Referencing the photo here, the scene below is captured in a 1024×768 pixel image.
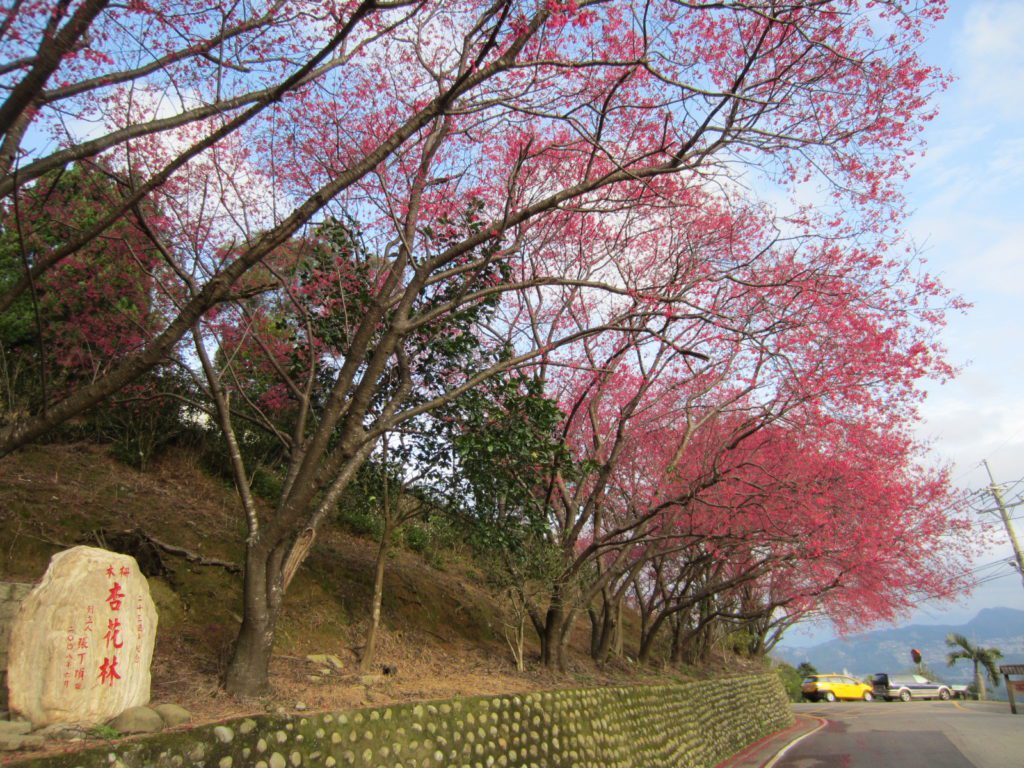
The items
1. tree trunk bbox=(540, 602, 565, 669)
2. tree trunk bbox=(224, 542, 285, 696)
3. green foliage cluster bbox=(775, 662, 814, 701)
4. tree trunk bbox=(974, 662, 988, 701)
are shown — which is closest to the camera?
tree trunk bbox=(224, 542, 285, 696)

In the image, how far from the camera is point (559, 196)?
6.27 metres

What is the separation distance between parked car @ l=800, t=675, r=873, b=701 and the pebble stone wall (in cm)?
2265

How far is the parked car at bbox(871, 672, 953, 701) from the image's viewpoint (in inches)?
1222

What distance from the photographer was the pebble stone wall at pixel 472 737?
160 inches

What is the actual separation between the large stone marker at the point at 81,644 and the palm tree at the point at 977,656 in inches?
1484

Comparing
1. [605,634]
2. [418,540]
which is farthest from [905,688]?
[418,540]

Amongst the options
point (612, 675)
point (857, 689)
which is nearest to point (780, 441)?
point (612, 675)

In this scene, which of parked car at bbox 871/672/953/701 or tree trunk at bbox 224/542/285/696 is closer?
tree trunk at bbox 224/542/285/696

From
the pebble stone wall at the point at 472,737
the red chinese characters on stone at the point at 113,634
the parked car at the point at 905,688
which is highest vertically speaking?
the red chinese characters on stone at the point at 113,634

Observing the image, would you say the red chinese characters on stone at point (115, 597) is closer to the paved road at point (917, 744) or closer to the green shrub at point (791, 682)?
the paved road at point (917, 744)

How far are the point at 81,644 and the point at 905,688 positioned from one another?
37248 mm

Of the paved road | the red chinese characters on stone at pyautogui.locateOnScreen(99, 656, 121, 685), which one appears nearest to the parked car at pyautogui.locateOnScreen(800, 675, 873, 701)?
the paved road

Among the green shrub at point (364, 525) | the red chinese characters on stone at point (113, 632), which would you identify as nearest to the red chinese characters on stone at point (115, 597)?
the red chinese characters on stone at point (113, 632)

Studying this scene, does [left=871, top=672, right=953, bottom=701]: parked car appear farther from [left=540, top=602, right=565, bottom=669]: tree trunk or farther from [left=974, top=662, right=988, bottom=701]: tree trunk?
[left=540, top=602, right=565, bottom=669]: tree trunk
